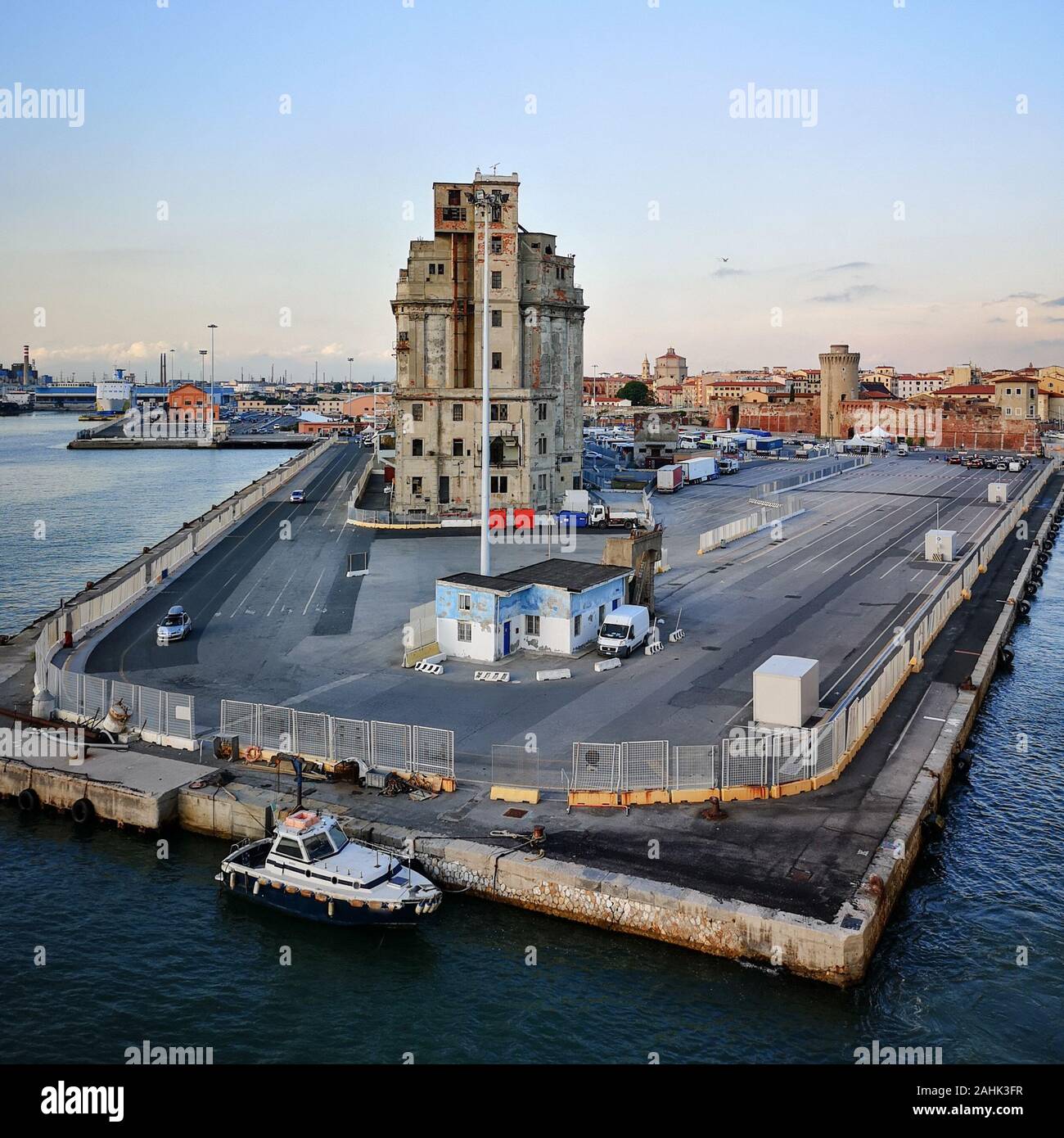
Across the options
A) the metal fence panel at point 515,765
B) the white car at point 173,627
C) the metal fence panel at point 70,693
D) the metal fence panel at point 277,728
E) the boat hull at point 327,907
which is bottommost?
the boat hull at point 327,907

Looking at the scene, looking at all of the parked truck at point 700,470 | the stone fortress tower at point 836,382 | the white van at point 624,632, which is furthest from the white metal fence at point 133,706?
the stone fortress tower at point 836,382

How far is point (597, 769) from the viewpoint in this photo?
945 inches

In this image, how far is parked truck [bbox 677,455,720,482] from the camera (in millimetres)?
106000

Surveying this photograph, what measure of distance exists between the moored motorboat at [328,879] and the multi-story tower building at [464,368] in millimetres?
51534

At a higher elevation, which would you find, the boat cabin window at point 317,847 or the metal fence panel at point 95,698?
the metal fence panel at point 95,698

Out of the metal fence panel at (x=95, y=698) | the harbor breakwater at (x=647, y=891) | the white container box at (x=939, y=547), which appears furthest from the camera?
the white container box at (x=939, y=547)

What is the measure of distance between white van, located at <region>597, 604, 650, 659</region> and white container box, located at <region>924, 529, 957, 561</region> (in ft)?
86.2

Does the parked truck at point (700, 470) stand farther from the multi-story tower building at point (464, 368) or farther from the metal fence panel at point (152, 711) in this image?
the metal fence panel at point (152, 711)

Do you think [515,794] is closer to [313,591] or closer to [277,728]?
[277,728]

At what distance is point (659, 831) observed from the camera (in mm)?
21953

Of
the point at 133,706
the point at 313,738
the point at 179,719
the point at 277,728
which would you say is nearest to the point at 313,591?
the point at 133,706

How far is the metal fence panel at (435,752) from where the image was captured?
24453mm

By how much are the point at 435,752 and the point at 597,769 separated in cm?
399
